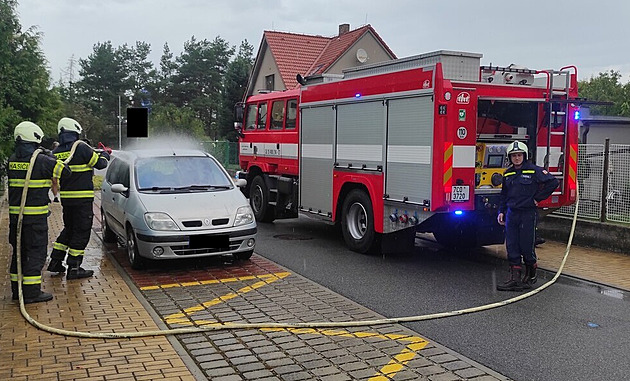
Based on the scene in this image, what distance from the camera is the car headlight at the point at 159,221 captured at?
784cm

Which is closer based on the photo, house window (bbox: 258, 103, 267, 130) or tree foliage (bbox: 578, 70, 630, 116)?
house window (bbox: 258, 103, 267, 130)

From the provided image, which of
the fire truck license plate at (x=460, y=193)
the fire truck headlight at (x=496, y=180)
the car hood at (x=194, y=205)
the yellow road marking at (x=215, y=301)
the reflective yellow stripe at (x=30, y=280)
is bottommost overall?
the yellow road marking at (x=215, y=301)

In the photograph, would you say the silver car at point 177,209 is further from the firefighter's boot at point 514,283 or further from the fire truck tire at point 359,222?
the firefighter's boot at point 514,283

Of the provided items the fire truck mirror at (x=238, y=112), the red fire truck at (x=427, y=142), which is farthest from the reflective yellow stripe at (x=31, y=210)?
the fire truck mirror at (x=238, y=112)

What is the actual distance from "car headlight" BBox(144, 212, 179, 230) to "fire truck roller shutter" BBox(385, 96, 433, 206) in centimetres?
306

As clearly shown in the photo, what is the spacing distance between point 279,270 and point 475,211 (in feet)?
9.08

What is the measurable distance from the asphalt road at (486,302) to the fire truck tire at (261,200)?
8.01 feet

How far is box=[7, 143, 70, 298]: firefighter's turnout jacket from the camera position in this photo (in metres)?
6.54

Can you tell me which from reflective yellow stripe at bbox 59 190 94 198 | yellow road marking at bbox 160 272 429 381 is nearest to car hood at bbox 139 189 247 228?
reflective yellow stripe at bbox 59 190 94 198

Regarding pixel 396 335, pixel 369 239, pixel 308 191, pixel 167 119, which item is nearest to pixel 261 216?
pixel 308 191

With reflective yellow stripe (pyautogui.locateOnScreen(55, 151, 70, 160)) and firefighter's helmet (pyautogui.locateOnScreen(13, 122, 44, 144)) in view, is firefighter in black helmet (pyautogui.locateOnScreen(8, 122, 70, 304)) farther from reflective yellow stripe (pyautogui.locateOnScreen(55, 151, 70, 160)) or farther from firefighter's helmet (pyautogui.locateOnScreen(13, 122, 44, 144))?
reflective yellow stripe (pyautogui.locateOnScreen(55, 151, 70, 160))

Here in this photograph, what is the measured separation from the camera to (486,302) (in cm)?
686

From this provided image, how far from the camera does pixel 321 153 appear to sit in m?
10.6

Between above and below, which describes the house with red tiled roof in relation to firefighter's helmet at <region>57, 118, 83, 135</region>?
above
